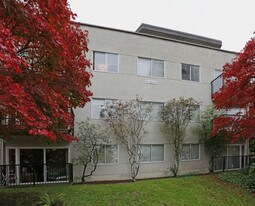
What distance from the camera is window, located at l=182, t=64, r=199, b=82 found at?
57.8 ft

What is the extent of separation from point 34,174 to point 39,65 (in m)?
7.11

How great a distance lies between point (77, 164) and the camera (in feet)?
45.9

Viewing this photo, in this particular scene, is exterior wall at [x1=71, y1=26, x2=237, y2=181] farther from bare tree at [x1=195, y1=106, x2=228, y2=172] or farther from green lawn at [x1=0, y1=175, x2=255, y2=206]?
green lawn at [x1=0, y1=175, x2=255, y2=206]

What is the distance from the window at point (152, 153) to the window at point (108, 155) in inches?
73.1

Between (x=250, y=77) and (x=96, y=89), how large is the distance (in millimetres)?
8404

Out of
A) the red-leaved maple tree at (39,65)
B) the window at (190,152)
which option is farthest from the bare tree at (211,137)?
the red-leaved maple tree at (39,65)

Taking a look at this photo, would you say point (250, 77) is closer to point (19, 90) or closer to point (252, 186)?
point (252, 186)

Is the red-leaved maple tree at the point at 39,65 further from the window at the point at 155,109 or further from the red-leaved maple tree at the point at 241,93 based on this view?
the window at the point at 155,109

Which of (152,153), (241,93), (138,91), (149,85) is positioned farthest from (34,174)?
(241,93)

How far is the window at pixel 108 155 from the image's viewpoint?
1455 cm

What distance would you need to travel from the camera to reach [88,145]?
13875 millimetres

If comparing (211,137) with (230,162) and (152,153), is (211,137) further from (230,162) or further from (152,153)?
(152,153)

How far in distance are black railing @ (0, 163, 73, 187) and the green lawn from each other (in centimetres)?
174

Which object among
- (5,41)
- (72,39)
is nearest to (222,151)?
(72,39)
